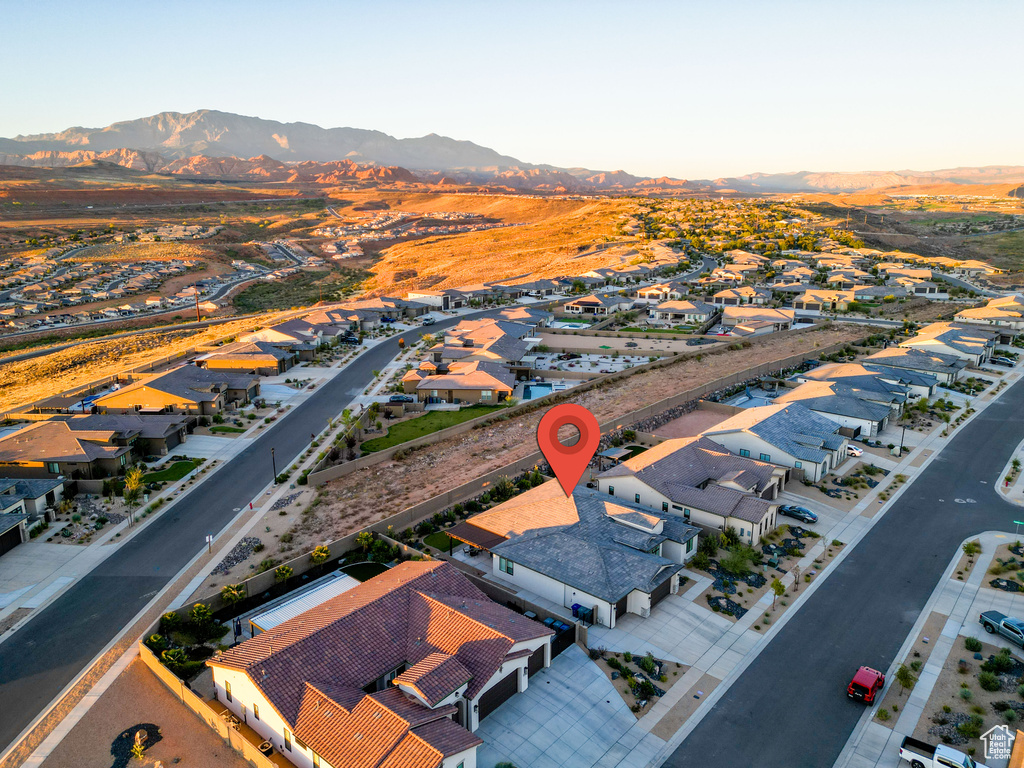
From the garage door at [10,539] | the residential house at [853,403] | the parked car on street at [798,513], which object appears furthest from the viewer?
the residential house at [853,403]

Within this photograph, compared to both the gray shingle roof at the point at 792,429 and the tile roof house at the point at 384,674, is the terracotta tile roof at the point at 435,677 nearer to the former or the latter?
the tile roof house at the point at 384,674

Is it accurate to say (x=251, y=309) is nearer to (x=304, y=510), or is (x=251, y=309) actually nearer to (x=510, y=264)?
(x=510, y=264)

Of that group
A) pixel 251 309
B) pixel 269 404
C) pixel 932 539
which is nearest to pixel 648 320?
pixel 269 404

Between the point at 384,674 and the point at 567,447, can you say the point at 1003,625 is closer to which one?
the point at 567,447

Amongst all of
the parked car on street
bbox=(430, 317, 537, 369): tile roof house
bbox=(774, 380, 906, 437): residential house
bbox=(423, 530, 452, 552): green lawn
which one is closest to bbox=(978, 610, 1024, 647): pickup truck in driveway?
the parked car on street

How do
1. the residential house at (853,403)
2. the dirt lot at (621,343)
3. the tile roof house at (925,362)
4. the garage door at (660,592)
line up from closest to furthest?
the garage door at (660,592) < the residential house at (853,403) < the tile roof house at (925,362) < the dirt lot at (621,343)

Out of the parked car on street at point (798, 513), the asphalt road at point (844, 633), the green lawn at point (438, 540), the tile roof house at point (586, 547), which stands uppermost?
the tile roof house at point (586, 547)

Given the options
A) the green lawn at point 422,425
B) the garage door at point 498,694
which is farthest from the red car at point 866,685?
the green lawn at point 422,425
